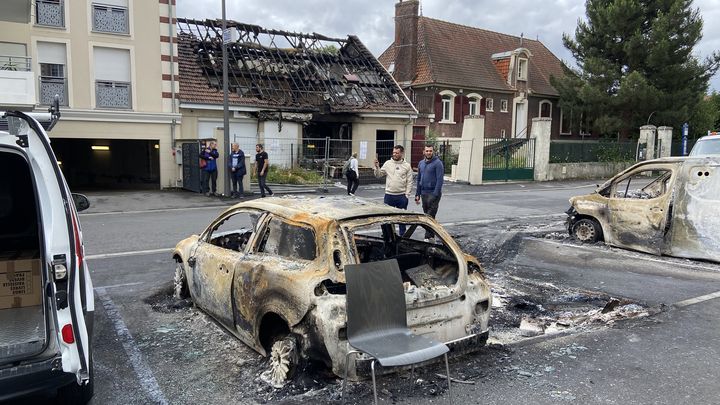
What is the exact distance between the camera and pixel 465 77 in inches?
1389

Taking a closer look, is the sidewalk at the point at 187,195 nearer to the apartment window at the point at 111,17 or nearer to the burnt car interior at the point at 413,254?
the apartment window at the point at 111,17

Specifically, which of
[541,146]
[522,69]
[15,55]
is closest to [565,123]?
[522,69]

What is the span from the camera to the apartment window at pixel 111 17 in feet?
61.8

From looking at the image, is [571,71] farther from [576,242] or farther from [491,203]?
[576,242]

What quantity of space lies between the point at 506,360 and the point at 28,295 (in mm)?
4134

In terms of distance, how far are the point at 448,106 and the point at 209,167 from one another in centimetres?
2044

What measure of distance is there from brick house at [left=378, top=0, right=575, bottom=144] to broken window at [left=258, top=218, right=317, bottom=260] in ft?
84.1

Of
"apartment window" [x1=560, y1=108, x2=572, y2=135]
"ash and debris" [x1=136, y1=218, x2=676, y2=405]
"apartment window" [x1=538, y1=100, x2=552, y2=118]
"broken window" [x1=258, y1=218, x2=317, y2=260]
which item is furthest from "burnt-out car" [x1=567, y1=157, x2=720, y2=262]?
"apartment window" [x1=560, y1=108, x2=572, y2=135]

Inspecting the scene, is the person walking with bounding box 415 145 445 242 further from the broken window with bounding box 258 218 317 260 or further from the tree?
the tree

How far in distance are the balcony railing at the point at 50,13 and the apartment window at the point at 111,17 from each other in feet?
3.26

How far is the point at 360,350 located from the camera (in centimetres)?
391

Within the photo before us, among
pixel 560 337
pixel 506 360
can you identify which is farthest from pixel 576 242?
pixel 506 360

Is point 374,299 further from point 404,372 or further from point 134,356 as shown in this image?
point 134,356

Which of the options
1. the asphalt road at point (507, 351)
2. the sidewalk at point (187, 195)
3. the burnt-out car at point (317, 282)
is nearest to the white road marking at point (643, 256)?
the asphalt road at point (507, 351)
